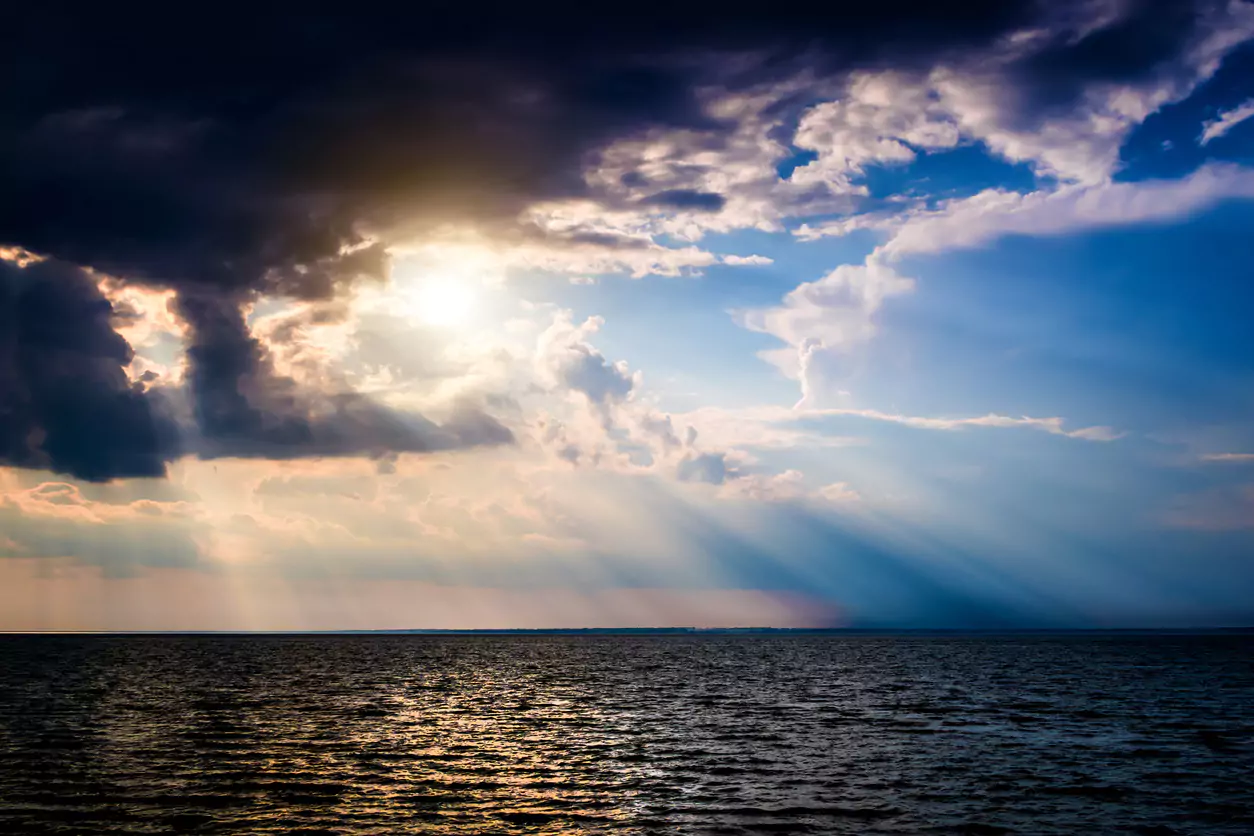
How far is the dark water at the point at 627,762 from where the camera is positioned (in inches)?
1356

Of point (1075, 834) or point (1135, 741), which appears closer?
point (1075, 834)

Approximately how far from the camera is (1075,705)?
78.8 metres

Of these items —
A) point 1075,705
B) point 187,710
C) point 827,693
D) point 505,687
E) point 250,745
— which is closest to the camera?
point 250,745

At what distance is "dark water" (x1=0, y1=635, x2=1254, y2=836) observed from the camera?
34.4m

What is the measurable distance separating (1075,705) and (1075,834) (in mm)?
52869

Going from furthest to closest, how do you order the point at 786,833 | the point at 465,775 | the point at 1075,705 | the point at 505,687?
the point at 505,687
the point at 1075,705
the point at 465,775
the point at 786,833

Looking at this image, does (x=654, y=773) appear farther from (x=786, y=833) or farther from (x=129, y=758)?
(x=129, y=758)

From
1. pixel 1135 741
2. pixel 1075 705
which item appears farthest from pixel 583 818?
pixel 1075 705

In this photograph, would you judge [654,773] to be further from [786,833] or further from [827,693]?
[827,693]

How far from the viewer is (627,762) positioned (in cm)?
4719

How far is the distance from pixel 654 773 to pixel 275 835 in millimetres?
18267

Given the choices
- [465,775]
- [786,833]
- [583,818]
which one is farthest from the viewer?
[465,775]

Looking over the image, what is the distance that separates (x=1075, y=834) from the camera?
1270 inches

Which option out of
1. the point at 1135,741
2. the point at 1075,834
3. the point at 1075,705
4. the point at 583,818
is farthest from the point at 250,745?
the point at 1075,705
